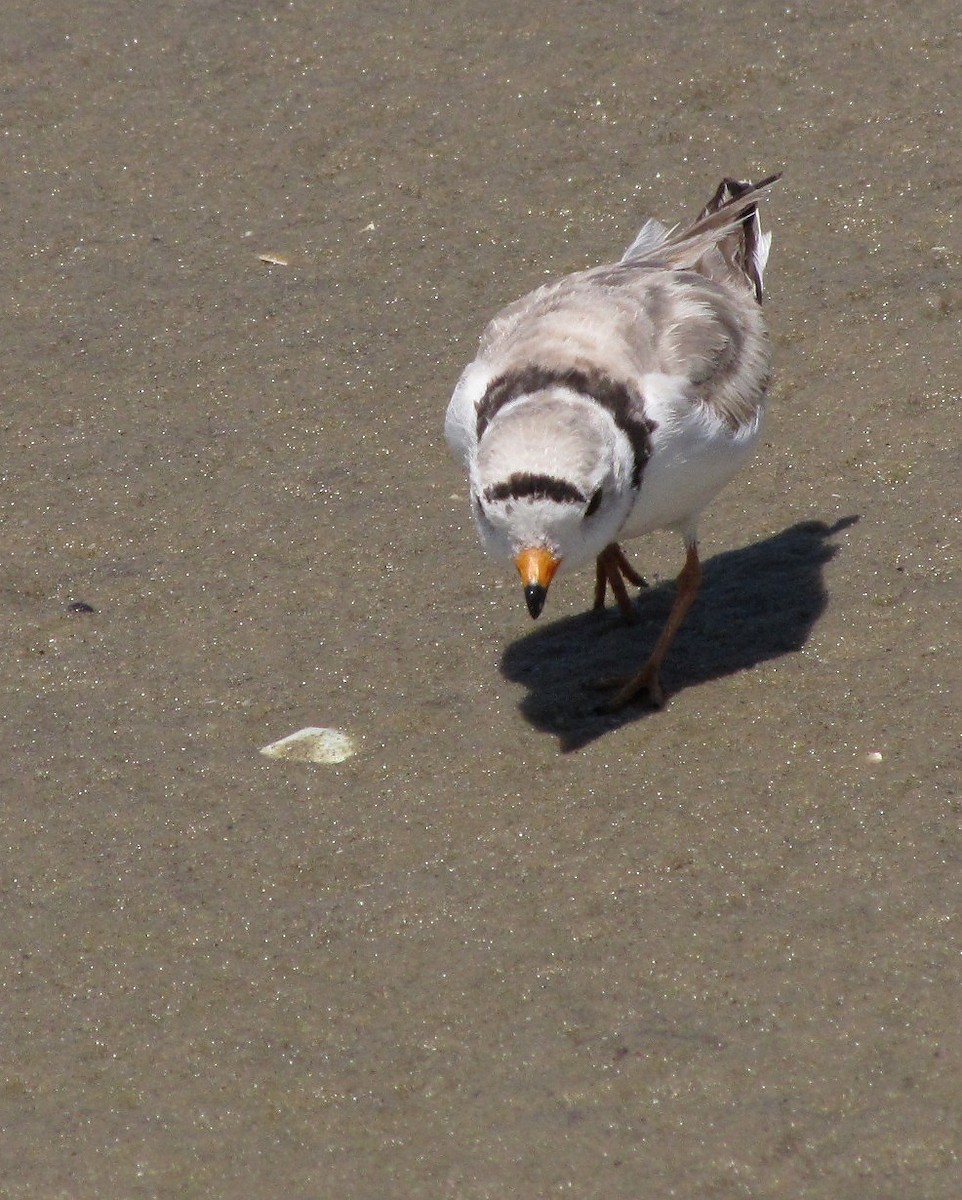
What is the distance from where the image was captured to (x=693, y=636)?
18.4ft

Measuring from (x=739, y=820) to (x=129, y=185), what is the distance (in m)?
4.91

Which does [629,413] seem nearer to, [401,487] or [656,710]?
[656,710]

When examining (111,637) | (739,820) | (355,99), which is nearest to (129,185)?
(355,99)

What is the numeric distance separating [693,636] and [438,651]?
868 mm

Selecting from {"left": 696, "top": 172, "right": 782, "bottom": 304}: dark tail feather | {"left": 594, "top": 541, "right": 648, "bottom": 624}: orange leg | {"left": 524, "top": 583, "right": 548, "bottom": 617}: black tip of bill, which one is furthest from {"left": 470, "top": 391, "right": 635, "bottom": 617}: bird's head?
{"left": 696, "top": 172, "right": 782, "bottom": 304}: dark tail feather

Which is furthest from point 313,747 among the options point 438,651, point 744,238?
point 744,238

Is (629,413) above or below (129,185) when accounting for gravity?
above

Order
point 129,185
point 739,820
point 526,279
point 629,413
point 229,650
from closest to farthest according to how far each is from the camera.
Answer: point 739,820 → point 629,413 → point 229,650 → point 526,279 → point 129,185

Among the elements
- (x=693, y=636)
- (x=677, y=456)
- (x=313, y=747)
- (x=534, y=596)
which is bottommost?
(x=693, y=636)

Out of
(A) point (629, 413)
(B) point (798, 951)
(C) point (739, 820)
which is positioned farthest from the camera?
(A) point (629, 413)

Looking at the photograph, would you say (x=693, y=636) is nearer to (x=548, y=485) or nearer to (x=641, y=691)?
(x=641, y=691)

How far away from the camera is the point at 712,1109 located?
3.69 m

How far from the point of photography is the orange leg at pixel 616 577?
221 inches

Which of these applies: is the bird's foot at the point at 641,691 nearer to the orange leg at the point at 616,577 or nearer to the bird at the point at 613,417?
the bird at the point at 613,417
